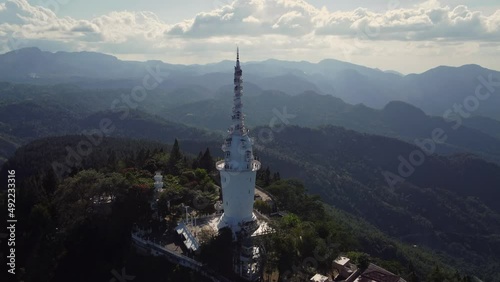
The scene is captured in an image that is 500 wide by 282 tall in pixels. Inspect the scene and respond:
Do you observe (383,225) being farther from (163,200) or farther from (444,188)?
(163,200)

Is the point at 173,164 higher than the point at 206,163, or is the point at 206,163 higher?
the point at 173,164

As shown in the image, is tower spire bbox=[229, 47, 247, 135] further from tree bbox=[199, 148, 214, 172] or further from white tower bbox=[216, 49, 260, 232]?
tree bbox=[199, 148, 214, 172]

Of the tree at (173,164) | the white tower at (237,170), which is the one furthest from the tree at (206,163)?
the white tower at (237,170)

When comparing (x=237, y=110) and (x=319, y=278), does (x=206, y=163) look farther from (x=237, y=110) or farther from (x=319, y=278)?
(x=319, y=278)

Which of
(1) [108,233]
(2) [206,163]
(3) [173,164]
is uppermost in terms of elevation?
(3) [173,164]

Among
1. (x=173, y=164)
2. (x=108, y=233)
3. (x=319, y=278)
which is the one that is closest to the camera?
(x=319, y=278)

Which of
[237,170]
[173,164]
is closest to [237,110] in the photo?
[237,170]

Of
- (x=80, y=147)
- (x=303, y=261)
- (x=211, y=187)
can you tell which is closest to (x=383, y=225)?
(x=80, y=147)

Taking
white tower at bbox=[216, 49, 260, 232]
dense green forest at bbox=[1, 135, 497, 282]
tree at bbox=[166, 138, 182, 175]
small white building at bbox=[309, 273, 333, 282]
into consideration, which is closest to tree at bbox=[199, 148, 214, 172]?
tree at bbox=[166, 138, 182, 175]
